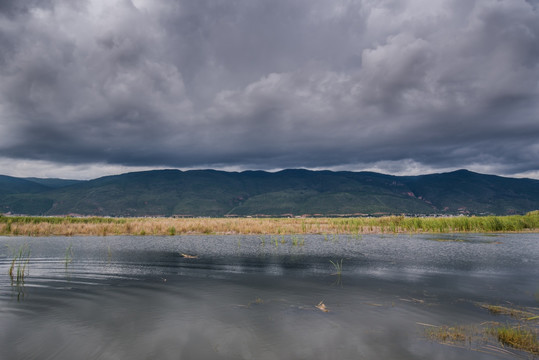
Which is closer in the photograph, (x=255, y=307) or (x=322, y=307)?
(x=322, y=307)

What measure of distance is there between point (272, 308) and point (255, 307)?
588mm

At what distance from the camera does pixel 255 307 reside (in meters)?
10.7

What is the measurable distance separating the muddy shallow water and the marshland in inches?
1.7

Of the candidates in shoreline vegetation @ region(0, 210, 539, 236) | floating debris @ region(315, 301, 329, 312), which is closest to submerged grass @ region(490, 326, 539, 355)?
floating debris @ region(315, 301, 329, 312)

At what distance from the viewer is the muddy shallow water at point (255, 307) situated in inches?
288

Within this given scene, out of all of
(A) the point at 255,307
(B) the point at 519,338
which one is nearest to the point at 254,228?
Result: (A) the point at 255,307

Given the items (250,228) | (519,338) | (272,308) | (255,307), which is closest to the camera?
(519,338)

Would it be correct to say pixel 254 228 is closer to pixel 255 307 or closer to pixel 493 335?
pixel 255 307

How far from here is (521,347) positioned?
23.6 ft

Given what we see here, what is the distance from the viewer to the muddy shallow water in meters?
7.30

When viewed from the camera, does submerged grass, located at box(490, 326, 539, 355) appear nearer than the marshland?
Yes

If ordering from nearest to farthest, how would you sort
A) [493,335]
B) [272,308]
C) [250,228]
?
[493,335]
[272,308]
[250,228]

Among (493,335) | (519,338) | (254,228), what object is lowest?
(254,228)

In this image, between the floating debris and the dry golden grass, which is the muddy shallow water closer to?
the floating debris
